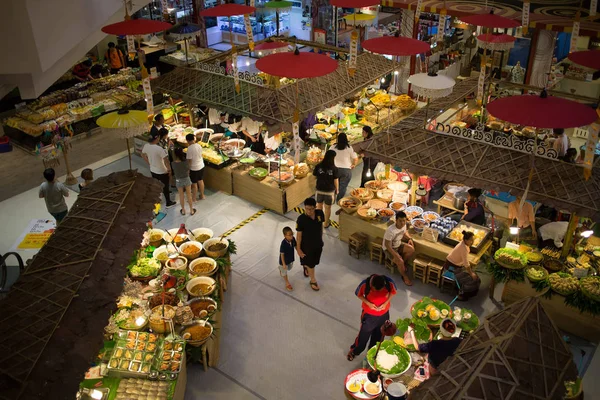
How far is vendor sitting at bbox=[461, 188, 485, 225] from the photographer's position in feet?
30.0

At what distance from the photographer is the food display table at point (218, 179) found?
448 inches

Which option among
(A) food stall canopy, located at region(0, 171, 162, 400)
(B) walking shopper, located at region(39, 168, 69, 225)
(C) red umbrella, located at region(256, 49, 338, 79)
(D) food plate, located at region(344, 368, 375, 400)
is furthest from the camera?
(B) walking shopper, located at region(39, 168, 69, 225)

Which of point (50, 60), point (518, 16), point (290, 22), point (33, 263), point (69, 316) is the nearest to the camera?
point (69, 316)

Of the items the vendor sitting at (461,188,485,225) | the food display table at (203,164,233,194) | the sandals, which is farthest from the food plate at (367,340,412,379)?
the food display table at (203,164,233,194)

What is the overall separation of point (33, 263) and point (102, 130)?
1006 centimetres

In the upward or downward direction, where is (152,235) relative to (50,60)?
downward

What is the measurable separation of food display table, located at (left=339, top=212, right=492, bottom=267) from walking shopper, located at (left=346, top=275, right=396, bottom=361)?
6.84 ft

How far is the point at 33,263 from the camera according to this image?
5.74 metres

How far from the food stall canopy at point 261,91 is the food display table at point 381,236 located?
7.65ft

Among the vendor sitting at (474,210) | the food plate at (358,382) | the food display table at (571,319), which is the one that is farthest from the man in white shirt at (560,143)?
the food plate at (358,382)

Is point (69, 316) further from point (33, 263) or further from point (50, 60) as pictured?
point (50, 60)

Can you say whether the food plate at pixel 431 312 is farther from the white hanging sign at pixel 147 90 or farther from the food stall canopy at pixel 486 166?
the white hanging sign at pixel 147 90

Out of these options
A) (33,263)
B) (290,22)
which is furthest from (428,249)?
(290,22)

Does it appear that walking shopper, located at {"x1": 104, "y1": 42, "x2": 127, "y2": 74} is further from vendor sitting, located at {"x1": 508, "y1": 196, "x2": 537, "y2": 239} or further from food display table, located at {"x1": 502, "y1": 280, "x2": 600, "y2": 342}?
food display table, located at {"x1": 502, "y1": 280, "x2": 600, "y2": 342}
